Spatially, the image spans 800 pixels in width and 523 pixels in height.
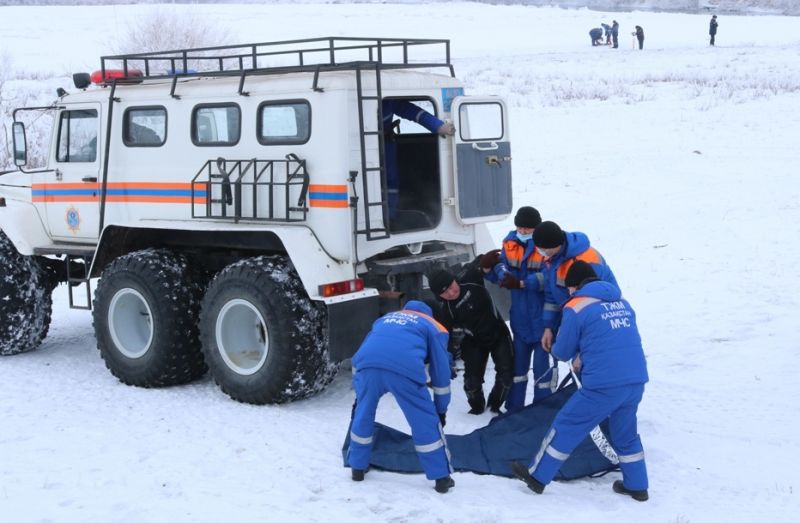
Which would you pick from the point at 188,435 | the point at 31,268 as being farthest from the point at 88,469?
the point at 31,268

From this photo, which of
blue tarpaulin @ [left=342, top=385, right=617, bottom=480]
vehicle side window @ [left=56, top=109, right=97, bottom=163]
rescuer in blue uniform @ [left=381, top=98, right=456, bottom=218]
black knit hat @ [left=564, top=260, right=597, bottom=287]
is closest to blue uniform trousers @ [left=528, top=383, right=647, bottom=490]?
blue tarpaulin @ [left=342, top=385, right=617, bottom=480]

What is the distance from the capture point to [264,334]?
308 inches

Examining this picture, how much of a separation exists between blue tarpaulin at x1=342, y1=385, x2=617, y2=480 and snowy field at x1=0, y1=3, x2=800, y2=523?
119 mm

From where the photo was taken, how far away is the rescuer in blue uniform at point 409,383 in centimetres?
594

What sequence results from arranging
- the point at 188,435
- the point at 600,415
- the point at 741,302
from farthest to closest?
the point at 741,302, the point at 188,435, the point at 600,415

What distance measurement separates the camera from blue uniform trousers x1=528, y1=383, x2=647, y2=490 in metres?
5.75

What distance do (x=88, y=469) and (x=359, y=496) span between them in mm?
1919

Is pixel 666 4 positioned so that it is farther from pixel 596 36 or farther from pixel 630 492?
pixel 630 492

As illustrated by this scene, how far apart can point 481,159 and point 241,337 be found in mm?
2508

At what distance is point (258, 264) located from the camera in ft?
24.7

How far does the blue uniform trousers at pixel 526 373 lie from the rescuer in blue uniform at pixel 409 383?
1366 mm

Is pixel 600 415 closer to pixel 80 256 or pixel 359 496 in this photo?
pixel 359 496

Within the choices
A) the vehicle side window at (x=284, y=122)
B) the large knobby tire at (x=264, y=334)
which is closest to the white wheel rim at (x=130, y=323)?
the large knobby tire at (x=264, y=334)

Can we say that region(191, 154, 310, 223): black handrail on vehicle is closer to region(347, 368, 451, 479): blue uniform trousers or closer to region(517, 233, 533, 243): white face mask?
region(517, 233, 533, 243): white face mask
